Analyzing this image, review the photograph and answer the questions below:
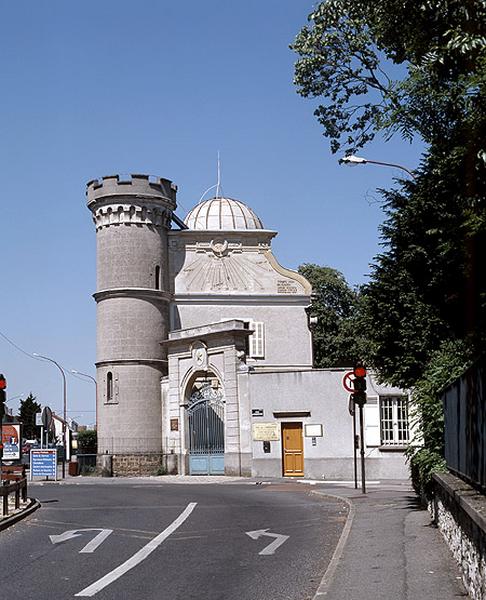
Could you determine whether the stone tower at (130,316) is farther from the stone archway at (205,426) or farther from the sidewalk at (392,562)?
the sidewalk at (392,562)

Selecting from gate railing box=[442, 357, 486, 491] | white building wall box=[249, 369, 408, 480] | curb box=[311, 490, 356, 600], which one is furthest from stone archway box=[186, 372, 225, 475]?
gate railing box=[442, 357, 486, 491]

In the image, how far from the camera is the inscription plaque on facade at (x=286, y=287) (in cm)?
5097

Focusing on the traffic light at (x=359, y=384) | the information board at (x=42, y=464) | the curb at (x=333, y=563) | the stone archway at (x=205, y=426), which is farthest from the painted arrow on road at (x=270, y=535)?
the information board at (x=42, y=464)

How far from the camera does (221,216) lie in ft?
179

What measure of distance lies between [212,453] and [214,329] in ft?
16.7

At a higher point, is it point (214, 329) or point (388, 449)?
point (214, 329)

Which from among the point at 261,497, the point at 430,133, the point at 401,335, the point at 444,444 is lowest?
the point at 261,497

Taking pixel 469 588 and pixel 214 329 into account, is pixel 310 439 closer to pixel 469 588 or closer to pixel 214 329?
pixel 214 329

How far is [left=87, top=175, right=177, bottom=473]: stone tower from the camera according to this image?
45250mm

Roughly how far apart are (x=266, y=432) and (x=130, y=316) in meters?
11.0

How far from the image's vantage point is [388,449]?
1351 inches

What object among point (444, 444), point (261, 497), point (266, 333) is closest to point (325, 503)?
point (261, 497)

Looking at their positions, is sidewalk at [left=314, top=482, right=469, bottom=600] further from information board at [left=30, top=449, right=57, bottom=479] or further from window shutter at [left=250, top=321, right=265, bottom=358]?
window shutter at [left=250, top=321, right=265, bottom=358]

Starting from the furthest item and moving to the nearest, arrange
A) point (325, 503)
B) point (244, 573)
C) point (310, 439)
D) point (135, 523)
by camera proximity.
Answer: point (310, 439), point (325, 503), point (135, 523), point (244, 573)
